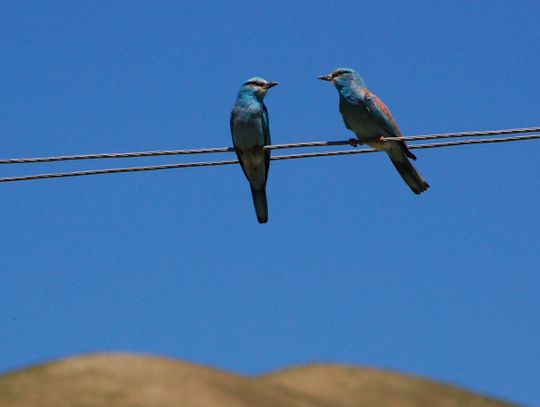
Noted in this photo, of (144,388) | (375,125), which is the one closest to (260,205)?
(375,125)

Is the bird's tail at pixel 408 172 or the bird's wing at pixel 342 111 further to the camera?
the bird's wing at pixel 342 111

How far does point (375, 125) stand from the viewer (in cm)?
A: 1179

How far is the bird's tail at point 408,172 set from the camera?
461 inches

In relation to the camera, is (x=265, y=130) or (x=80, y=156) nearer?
(x=80, y=156)

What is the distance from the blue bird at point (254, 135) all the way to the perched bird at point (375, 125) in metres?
0.85

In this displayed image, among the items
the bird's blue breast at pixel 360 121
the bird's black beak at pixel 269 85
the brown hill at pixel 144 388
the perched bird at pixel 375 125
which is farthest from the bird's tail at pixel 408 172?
the brown hill at pixel 144 388

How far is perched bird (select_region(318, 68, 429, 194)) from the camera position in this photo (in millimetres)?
11688

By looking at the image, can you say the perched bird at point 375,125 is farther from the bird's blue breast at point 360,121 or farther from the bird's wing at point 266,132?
the bird's wing at point 266,132

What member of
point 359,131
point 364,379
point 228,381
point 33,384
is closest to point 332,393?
point 364,379

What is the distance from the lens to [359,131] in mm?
11797

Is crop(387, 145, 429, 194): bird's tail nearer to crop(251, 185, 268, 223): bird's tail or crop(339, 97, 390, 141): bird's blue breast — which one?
crop(339, 97, 390, 141): bird's blue breast

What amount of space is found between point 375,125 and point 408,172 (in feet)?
1.99

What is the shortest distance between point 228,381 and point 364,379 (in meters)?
1.08

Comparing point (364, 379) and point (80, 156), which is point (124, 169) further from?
point (364, 379)
